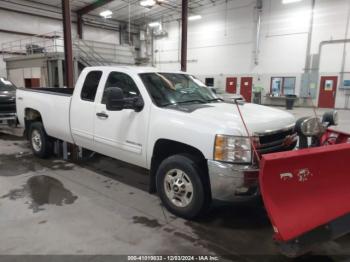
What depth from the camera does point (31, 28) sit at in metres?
19.3

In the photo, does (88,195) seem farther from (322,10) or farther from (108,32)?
(108,32)

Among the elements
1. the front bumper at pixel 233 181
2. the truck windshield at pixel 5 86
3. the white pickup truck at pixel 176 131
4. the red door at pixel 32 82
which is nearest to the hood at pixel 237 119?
the white pickup truck at pixel 176 131

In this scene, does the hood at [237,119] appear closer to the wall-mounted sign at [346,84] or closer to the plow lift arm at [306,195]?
the plow lift arm at [306,195]

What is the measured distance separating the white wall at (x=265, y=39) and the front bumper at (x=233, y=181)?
16470 mm

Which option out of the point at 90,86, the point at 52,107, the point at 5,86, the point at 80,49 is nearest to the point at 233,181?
the point at 90,86

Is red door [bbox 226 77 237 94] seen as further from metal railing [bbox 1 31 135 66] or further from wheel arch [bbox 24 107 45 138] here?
wheel arch [bbox 24 107 45 138]

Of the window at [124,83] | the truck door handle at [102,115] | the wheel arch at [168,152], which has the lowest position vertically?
the wheel arch at [168,152]

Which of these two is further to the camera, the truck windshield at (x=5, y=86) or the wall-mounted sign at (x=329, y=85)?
the wall-mounted sign at (x=329, y=85)

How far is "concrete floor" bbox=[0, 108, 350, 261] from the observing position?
103 inches

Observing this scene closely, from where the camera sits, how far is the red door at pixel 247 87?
19.4m

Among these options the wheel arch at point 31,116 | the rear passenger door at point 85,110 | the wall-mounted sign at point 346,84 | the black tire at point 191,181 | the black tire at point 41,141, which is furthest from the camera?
the wall-mounted sign at point 346,84

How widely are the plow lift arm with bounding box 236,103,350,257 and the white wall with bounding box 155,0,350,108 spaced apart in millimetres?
16214

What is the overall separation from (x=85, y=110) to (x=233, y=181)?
2641 millimetres

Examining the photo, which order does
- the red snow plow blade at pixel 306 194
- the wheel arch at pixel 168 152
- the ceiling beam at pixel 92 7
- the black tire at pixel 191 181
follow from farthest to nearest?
1. the ceiling beam at pixel 92 7
2. the wheel arch at pixel 168 152
3. the black tire at pixel 191 181
4. the red snow plow blade at pixel 306 194
